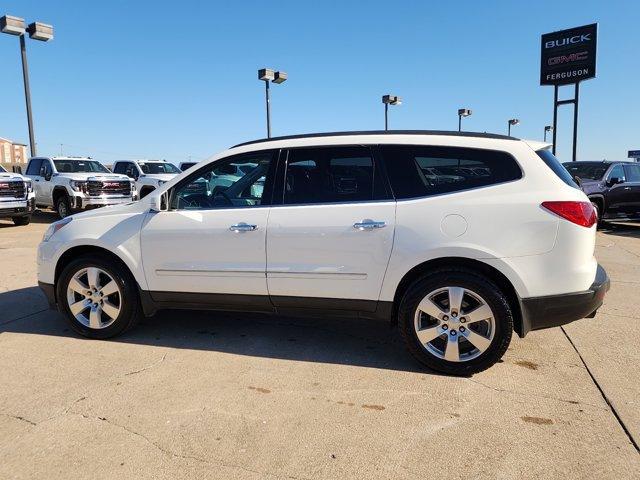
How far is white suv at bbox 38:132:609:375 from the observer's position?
343 centimetres

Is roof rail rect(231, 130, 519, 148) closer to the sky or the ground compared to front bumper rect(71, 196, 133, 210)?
closer to the sky

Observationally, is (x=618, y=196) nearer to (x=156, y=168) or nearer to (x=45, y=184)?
(x=156, y=168)

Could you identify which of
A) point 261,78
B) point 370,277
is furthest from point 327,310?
point 261,78

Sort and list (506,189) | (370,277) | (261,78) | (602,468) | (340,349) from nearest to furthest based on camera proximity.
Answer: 1. (602,468)
2. (506,189)
3. (370,277)
4. (340,349)
5. (261,78)

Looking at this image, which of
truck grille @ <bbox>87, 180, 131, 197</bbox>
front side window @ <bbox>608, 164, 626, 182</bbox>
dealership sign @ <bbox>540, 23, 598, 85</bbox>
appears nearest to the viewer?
front side window @ <bbox>608, 164, 626, 182</bbox>

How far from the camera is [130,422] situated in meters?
2.98

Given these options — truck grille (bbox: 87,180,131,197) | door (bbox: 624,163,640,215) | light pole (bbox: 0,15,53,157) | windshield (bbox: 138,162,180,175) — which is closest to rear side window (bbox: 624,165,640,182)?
door (bbox: 624,163,640,215)

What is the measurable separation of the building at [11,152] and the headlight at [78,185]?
96453mm

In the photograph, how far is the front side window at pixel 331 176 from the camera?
149 inches

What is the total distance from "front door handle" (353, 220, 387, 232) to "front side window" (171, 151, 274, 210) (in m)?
0.94

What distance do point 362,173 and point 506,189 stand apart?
104 centimetres

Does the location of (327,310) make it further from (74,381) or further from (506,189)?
(74,381)

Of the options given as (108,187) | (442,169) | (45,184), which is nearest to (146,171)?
(45,184)

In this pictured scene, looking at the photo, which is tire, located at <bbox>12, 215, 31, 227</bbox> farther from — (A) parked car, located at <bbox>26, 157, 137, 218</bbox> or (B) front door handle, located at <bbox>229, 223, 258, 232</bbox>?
(B) front door handle, located at <bbox>229, 223, 258, 232</bbox>
